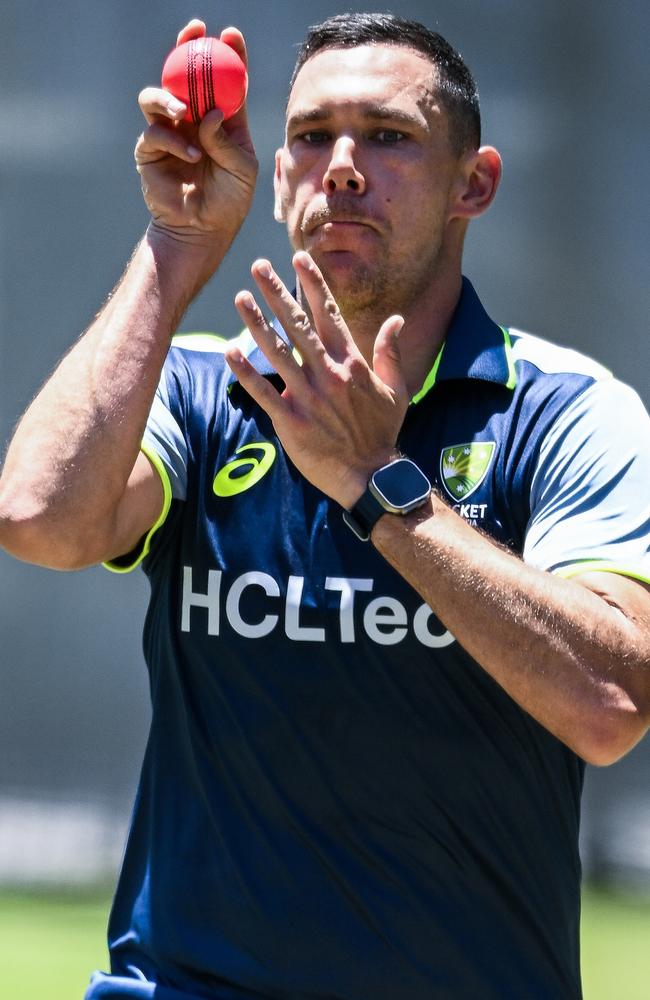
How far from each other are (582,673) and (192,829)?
0.75 meters

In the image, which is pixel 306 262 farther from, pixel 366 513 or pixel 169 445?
pixel 169 445

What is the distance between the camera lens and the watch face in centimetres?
237

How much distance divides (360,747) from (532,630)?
0.43 meters

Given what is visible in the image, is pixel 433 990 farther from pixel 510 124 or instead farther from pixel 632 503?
pixel 510 124

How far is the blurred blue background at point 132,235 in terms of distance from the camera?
20.1 ft

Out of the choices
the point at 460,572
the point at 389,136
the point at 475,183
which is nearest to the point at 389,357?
the point at 460,572

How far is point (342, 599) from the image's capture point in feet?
8.76

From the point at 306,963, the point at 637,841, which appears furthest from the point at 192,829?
the point at 637,841

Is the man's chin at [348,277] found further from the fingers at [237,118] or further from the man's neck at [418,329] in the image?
the fingers at [237,118]

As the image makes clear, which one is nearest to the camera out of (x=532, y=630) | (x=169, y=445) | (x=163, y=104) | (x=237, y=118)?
(x=532, y=630)

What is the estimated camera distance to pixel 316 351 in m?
2.39

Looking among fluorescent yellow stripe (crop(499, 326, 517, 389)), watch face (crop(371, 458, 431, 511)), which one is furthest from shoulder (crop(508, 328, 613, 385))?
watch face (crop(371, 458, 431, 511))

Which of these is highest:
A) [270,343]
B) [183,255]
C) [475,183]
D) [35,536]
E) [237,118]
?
[237,118]

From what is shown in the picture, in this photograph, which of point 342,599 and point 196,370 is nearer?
point 342,599
